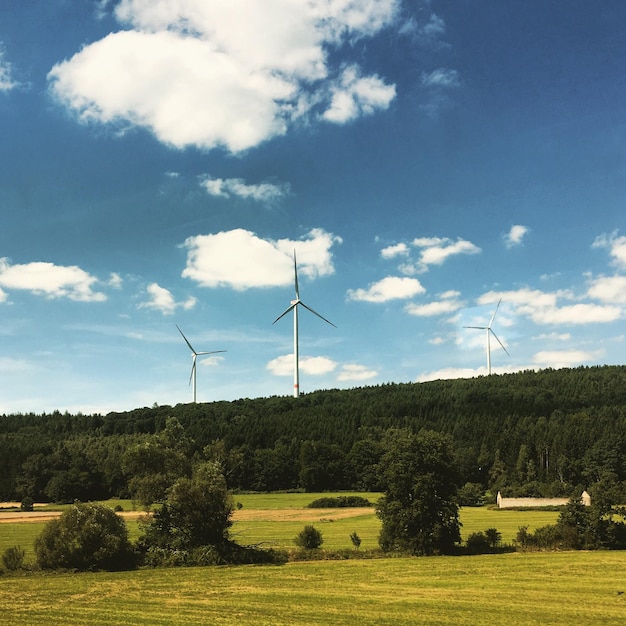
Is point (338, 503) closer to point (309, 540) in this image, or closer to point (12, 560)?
point (309, 540)

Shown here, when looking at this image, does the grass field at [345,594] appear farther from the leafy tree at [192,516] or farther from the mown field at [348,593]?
the leafy tree at [192,516]

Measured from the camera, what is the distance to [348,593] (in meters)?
43.1

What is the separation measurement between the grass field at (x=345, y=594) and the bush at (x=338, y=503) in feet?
234

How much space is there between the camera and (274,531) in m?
84.2

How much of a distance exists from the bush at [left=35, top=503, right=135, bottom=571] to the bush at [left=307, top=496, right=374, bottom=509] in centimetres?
7381

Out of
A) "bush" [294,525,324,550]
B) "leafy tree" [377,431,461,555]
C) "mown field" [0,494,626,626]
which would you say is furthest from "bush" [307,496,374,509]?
"mown field" [0,494,626,626]

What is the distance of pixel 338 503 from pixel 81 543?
7965cm

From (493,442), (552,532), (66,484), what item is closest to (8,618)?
(552,532)

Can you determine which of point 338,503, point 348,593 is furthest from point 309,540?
point 338,503

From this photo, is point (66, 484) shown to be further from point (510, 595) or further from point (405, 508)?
point (510, 595)

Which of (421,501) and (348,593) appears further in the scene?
(421,501)

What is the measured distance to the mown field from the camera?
1423 inches

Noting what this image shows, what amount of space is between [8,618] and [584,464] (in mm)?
143895

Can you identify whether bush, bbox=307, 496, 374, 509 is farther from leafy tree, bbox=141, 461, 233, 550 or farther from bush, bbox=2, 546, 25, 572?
bush, bbox=2, 546, 25, 572
